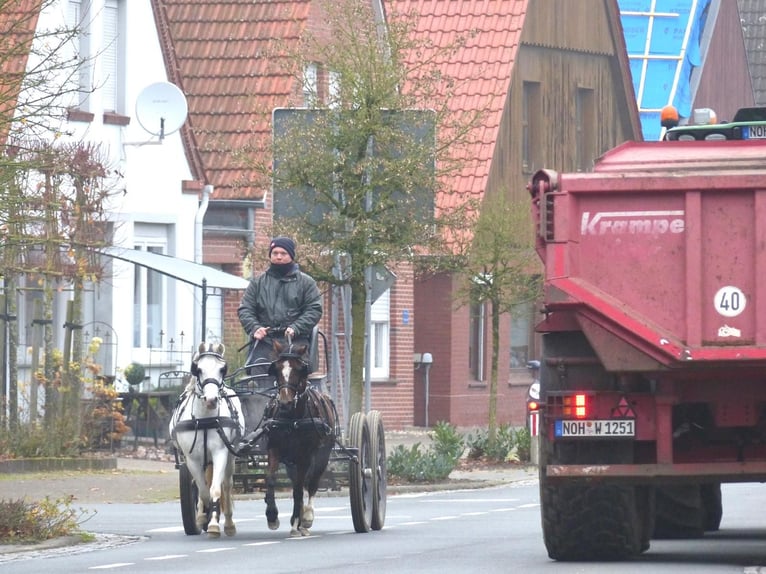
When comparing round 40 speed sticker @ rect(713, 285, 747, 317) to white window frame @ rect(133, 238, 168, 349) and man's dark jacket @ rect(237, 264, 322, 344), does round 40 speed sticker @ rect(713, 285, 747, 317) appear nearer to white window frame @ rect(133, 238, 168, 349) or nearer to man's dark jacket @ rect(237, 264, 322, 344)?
man's dark jacket @ rect(237, 264, 322, 344)

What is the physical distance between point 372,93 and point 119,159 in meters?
6.87

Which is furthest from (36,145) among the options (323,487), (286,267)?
(323,487)

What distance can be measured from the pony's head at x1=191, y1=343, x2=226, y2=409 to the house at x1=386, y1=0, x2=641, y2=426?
21556 mm

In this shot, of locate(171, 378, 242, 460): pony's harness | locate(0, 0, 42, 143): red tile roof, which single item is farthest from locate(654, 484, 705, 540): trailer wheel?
locate(0, 0, 42, 143): red tile roof

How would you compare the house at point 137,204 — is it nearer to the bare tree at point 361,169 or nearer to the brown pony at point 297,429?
the bare tree at point 361,169

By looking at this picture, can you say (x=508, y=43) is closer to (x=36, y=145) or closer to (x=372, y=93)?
(x=372, y=93)

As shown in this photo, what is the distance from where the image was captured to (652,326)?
43.3 feet

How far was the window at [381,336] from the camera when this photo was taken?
129 feet

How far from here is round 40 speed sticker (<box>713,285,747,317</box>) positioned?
1312cm

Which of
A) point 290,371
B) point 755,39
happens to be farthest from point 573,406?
point 755,39

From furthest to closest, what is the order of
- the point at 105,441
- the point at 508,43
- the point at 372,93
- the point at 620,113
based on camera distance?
the point at 620,113
the point at 508,43
the point at 105,441
the point at 372,93

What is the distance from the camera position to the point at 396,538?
17375 mm

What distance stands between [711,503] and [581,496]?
144 inches

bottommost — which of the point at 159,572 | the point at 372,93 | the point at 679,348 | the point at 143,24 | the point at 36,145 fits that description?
the point at 159,572
